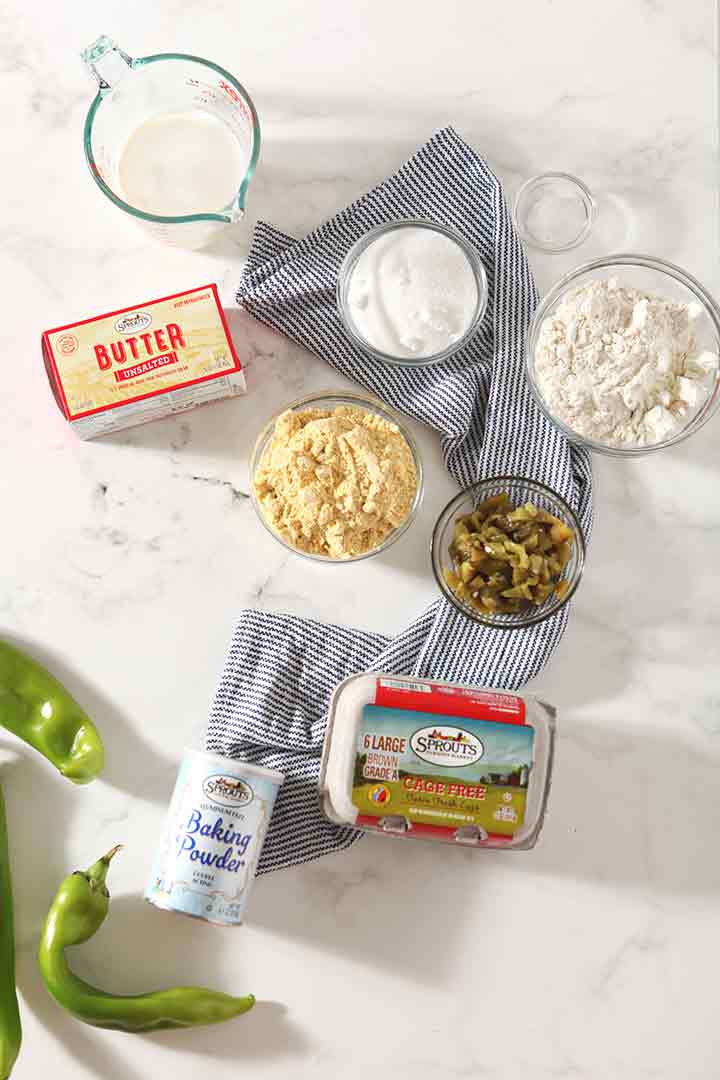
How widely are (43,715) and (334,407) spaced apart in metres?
0.64

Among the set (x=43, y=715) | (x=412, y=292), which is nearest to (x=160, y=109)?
(x=412, y=292)

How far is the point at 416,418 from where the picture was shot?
5.34 feet

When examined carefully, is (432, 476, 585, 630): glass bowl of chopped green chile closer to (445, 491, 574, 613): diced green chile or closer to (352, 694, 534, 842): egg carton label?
(445, 491, 574, 613): diced green chile

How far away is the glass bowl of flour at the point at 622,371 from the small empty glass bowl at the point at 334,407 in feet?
0.69

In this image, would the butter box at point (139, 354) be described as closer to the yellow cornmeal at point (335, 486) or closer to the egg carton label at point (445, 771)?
the yellow cornmeal at point (335, 486)

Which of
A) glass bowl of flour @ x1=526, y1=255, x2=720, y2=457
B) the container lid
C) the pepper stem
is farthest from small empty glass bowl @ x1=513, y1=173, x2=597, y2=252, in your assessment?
the pepper stem

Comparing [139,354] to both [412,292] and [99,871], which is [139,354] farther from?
[99,871]

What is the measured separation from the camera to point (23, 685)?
157 centimetres

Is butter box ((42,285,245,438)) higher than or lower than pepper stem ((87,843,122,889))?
higher

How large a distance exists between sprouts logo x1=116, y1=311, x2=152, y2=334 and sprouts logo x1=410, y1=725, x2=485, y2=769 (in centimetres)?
69

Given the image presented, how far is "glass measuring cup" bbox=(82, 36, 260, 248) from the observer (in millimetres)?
1488

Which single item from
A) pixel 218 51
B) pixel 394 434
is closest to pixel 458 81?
pixel 218 51

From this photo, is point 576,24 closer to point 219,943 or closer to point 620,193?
point 620,193

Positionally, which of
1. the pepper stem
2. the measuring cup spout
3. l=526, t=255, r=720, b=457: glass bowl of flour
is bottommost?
the pepper stem
